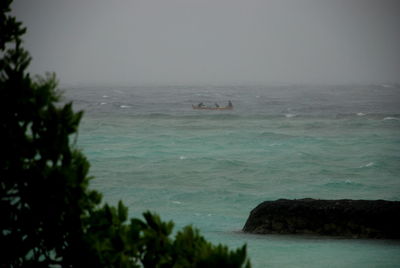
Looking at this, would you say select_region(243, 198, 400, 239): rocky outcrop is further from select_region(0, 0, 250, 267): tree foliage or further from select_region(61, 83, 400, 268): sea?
select_region(0, 0, 250, 267): tree foliage

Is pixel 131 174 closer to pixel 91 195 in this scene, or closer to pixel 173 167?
pixel 173 167

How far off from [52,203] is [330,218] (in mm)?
14503

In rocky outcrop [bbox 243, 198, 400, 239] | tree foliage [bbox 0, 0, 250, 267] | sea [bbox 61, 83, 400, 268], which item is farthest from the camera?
rocky outcrop [bbox 243, 198, 400, 239]

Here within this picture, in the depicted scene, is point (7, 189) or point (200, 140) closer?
point (7, 189)

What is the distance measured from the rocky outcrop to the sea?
344mm

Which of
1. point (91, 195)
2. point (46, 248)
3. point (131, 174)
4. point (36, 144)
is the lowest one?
point (131, 174)

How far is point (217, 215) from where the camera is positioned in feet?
87.8

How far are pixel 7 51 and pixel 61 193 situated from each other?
1.43 metres

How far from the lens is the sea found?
18.3m

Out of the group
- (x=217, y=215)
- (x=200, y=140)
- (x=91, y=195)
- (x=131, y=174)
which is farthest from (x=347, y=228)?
(x=200, y=140)

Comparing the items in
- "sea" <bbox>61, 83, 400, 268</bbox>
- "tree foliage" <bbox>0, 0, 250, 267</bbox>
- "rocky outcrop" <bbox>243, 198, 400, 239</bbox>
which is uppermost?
"tree foliage" <bbox>0, 0, 250, 267</bbox>

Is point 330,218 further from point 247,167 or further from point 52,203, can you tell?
point 247,167

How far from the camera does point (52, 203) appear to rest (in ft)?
18.6

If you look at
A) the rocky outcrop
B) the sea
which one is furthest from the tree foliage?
the rocky outcrop
